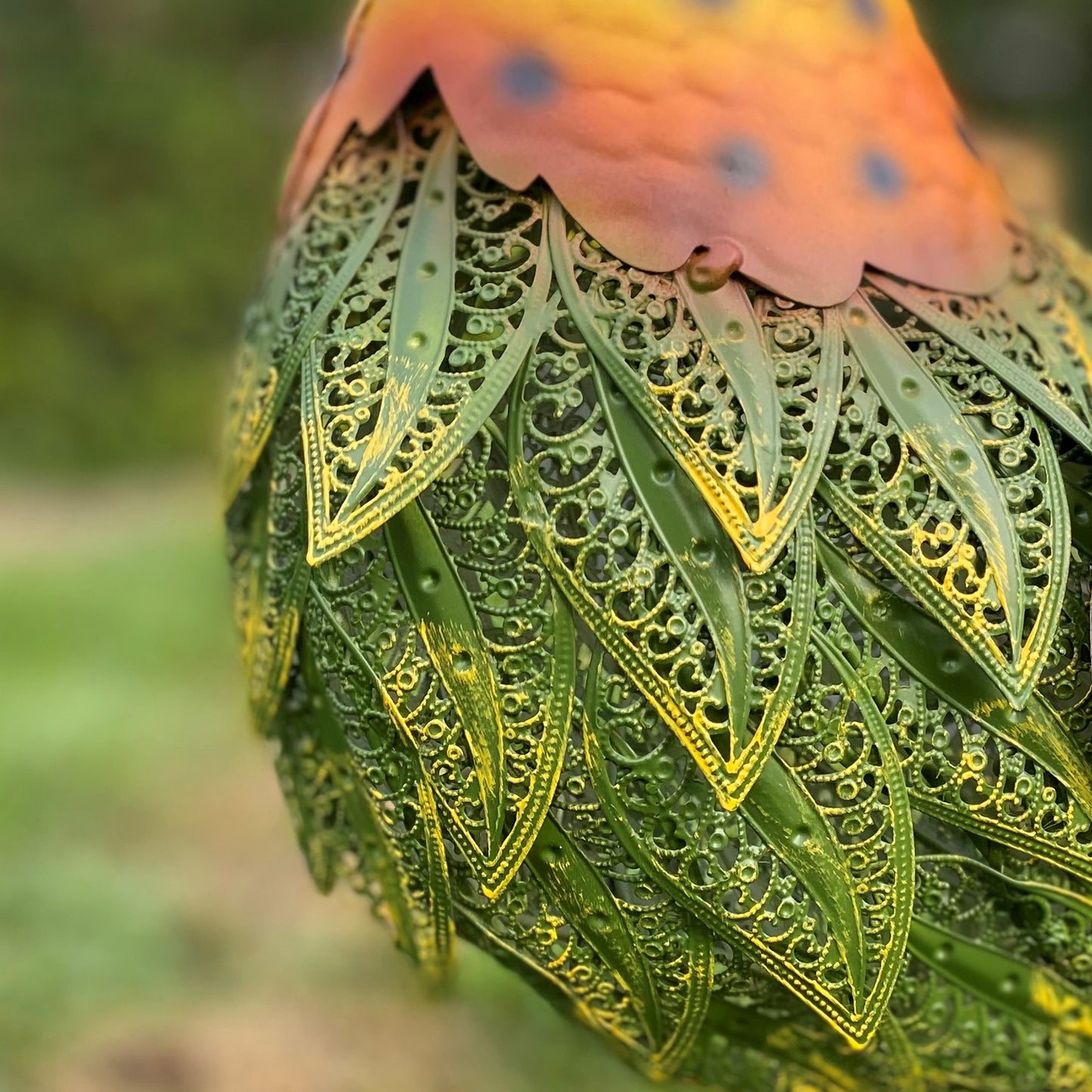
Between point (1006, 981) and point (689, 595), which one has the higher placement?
point (689, 595)

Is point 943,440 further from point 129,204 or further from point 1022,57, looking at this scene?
point 129,204

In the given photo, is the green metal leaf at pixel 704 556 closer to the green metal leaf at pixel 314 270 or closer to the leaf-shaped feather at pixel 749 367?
the leaf-shaped feather at pixel 749 367

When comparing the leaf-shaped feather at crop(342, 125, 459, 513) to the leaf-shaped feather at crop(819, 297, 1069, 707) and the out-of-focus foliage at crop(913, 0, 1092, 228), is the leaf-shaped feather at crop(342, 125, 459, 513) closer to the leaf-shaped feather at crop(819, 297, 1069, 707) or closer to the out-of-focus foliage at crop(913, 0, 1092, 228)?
the leaf-shaped feather at crop(819, 297, 1069, 707)

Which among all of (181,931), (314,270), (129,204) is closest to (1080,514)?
(314,270)

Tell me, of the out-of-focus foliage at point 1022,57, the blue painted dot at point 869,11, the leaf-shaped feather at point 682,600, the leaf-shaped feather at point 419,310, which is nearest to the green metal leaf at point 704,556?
the leaf-shaped feather at point 682,600

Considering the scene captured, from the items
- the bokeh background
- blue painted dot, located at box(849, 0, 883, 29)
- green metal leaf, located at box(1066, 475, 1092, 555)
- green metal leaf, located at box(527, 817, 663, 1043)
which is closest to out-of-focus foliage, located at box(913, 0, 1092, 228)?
the bokeh background
